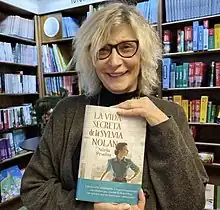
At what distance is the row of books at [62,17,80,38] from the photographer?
2.96m

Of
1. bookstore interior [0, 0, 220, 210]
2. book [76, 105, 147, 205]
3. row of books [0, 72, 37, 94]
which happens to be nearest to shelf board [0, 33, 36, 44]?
bookstore interior [0, 0, 220, 210]

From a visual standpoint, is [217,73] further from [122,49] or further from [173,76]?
[122,49]

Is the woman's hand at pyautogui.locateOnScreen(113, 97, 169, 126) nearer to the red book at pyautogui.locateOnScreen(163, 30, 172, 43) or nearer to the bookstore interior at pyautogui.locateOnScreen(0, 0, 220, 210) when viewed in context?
the bookstore interior at pyautogui.locateOnScreen(0, 0, 220, 210)

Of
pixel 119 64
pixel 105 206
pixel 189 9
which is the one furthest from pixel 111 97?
pixel 189 9

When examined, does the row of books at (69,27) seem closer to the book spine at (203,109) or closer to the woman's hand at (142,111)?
the book spine at (203,109)

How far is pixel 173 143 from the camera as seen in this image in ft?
2.17

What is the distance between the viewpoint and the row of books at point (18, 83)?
273 cm

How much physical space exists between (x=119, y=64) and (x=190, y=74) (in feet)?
6.06

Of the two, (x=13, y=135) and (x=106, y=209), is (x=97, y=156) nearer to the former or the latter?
(x=106, y=209)

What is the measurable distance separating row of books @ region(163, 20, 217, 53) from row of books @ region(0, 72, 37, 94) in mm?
1663

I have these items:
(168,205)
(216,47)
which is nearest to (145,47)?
(168,205)

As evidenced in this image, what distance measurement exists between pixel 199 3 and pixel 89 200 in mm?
2219

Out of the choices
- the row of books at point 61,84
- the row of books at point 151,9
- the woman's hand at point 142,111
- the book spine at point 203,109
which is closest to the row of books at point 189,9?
the row of books at point 151,9

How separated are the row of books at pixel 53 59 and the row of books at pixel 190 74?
126 cm
